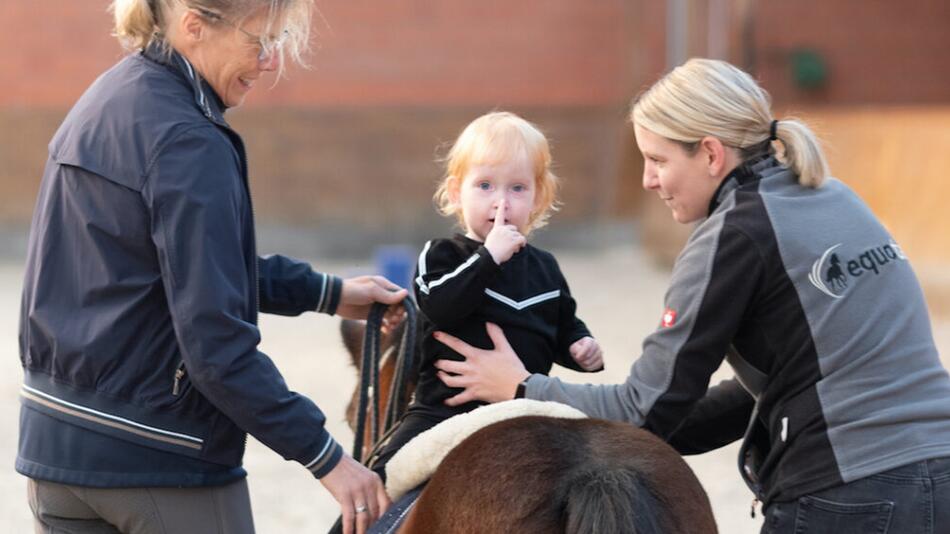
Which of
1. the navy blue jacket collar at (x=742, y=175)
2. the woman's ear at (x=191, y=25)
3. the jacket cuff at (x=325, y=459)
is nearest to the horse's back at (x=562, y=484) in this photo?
the jacket cuff at (x=325, y=459)

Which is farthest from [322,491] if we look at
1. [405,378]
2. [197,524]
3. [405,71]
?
[405,71]

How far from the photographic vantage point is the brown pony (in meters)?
2.06

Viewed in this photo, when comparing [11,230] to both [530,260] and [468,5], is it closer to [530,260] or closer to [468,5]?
[468,5]

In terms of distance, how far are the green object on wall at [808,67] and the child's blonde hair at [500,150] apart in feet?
47.0

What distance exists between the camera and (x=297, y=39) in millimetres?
2527

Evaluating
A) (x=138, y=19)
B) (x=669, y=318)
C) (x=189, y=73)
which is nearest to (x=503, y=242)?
(x=669, y=318)

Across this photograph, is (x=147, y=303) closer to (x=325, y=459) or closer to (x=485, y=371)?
(x=325, y=459)

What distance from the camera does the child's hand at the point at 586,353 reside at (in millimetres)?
2996

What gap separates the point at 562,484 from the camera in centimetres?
211

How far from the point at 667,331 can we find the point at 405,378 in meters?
0.67

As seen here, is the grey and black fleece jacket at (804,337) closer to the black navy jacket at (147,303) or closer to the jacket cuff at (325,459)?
the jacket cuff at (325,459)

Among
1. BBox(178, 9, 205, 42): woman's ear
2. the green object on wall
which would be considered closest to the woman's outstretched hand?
BBox(178, 9, 205, 42): woman's ear

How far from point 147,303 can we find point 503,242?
0.83 m

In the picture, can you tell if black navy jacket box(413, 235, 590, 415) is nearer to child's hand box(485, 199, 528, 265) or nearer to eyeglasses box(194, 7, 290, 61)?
child's hand box(485, 199, 528, 265)
